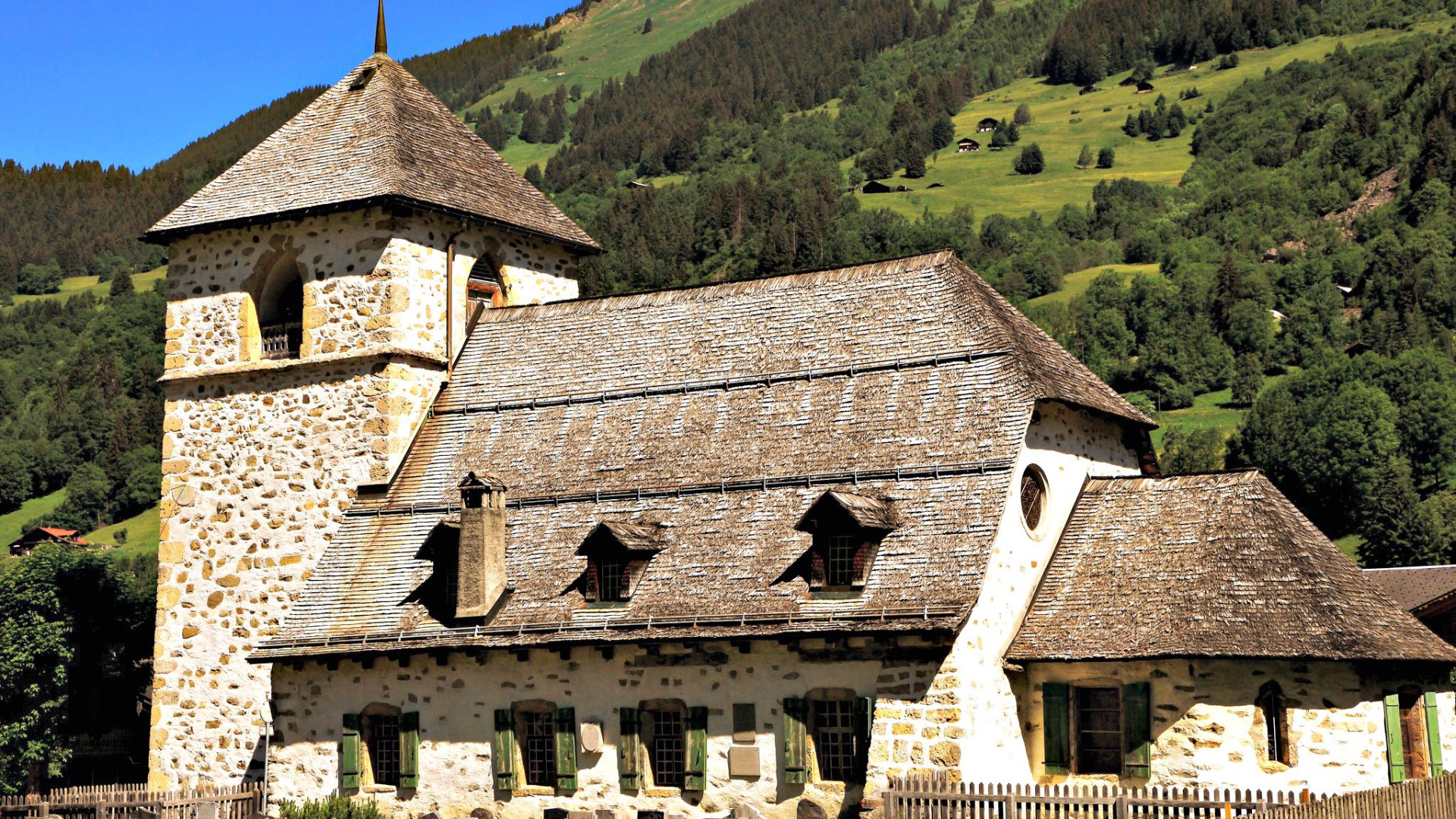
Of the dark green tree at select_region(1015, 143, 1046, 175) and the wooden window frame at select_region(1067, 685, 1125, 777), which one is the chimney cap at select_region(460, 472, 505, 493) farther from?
the dark green tree at select_region(1015, 143, 1046, 175)

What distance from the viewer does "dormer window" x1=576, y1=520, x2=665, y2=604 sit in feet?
92.5

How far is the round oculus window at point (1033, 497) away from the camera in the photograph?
2820 centimetres

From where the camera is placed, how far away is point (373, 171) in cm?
3397

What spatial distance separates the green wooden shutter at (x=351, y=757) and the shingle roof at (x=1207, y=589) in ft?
36.5

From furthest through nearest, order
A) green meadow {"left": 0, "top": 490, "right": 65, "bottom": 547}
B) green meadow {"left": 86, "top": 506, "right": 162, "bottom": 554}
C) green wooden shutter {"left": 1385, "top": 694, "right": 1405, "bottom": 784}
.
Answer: green meadow {"left": 0, "top": 490, "right": 65, "bottom": 547}, green meadow {"left": 86, "top": 506, "right": 162, "bottom": 554}, green wooden shutter {"left": 1385, "top": 694, "right": 1405, "bottom": 784}

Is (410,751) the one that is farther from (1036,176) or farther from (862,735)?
(1036,176)

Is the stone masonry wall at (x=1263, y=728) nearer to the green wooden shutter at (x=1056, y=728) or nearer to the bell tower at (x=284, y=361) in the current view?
the green wooden shutter at (x=1056, y=728)

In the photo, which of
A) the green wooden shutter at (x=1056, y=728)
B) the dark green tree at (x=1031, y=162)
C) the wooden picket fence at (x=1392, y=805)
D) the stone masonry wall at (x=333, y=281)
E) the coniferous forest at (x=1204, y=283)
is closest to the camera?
the wooden picket fence at (x=1392, y=805)

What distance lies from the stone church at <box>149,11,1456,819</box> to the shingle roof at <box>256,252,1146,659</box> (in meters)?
0.07

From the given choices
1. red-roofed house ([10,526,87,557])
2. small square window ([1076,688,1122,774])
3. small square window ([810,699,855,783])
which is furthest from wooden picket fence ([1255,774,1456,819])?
red-roofed house ([10,526,87,557])

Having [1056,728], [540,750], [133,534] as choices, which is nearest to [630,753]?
[540,750]

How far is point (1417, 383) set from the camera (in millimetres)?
112312

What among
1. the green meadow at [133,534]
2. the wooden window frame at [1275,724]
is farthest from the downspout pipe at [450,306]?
the green meadow at [133,534]

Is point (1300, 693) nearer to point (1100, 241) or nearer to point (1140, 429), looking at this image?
point (1140, 429)
